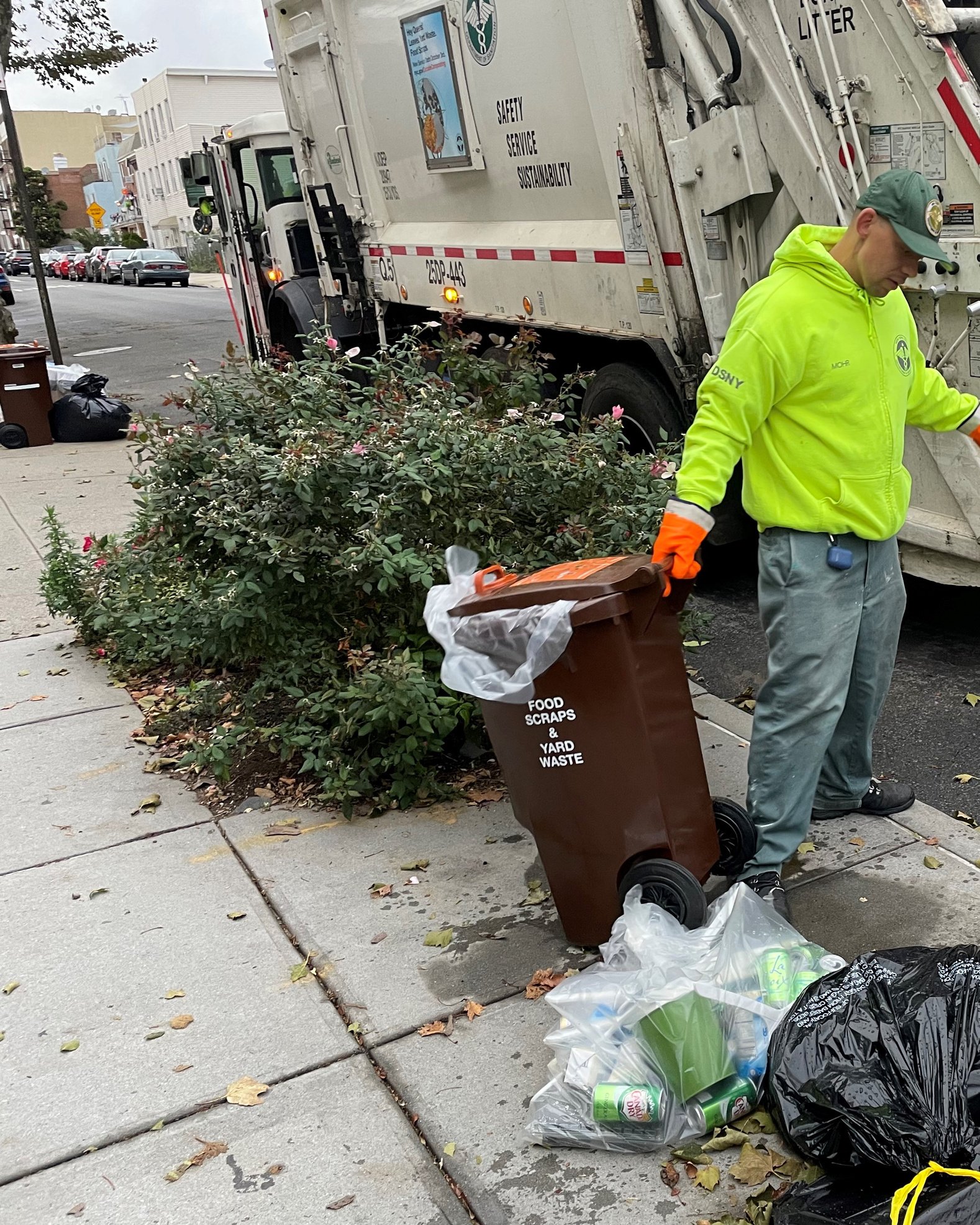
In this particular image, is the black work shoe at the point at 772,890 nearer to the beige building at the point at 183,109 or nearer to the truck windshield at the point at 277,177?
the truck windshield at the point at 277,177

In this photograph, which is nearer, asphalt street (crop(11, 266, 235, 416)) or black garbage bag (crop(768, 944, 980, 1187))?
black garbage bag (crop(768, 944, 980, 1187))

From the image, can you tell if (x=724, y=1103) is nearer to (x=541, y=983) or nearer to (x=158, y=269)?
(x=541, y=983)

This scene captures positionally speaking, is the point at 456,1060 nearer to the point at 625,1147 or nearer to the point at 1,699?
the point at 625,1147

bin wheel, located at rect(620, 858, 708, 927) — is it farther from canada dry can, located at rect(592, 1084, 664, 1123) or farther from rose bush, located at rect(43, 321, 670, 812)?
rose bush, located at rect(43, 321, 670, 812)

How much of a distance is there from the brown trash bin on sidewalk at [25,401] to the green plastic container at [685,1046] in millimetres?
9919

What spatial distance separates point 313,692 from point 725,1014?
6.83 feet

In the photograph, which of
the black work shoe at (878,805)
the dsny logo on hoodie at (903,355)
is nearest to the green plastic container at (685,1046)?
the black work shoe at (878,805)

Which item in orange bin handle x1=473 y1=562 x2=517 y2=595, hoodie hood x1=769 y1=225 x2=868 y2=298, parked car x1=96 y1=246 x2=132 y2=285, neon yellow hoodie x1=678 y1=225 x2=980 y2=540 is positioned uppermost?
parked car x1=96 y1=246 x2=132 y2=285

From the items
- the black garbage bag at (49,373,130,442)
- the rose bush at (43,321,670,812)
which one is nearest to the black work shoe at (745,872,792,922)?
the rose bush at (43,321,670,812)

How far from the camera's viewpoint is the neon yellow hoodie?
9.52 ft

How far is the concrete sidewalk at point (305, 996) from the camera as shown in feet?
7.89

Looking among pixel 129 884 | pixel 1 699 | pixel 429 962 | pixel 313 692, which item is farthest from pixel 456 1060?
pixel 1 699

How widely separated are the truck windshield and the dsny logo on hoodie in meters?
8.29

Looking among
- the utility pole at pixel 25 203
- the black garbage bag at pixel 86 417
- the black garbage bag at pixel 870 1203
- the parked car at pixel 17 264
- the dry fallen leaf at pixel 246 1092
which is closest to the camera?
the black garbage bag at pixel 870 1203
